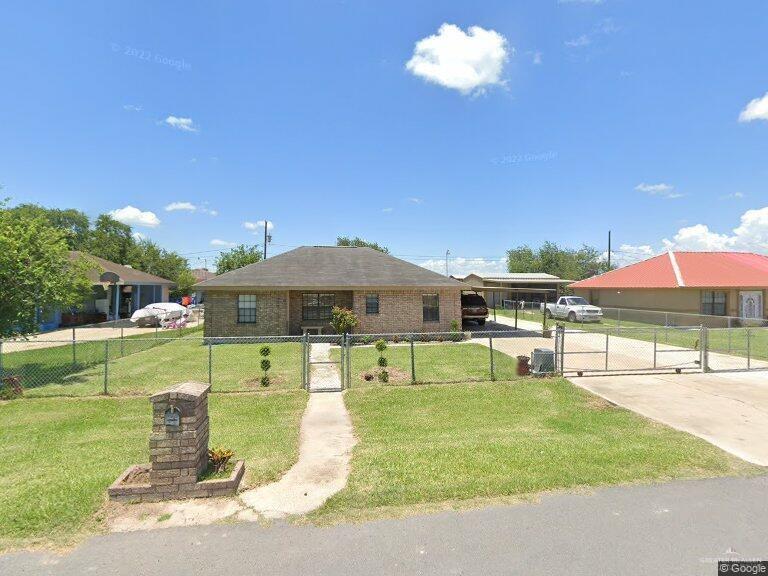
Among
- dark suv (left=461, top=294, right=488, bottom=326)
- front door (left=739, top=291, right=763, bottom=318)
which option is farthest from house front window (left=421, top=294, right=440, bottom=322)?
front door (left=739, top=291, right=763, bottom=318)

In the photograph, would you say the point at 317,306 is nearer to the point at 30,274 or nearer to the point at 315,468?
the point at 30,274

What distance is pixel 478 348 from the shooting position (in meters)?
17.1

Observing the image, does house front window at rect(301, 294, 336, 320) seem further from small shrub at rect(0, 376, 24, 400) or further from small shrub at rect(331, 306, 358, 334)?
small shrub at rect(0, 376, 24, 400)

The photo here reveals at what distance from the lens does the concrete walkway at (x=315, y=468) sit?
15.5 feet

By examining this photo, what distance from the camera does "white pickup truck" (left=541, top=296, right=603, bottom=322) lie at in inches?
1093

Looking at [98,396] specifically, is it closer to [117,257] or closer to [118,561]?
[118,561]

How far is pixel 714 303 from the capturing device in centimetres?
2792

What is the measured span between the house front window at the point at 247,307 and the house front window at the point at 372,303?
18.0ft

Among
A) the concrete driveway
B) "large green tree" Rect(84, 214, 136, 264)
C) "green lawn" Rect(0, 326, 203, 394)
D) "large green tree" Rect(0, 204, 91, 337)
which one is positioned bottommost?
"green lawn" Rect(0, 326, 203, 394)

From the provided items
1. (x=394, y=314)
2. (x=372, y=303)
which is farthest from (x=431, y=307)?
(x=372, y=303)

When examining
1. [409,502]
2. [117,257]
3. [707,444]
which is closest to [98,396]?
[409,502]

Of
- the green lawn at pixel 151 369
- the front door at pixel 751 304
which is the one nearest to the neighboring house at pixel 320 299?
the green lawn at pixel 151 369

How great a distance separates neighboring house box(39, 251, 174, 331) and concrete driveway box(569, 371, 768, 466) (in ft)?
89.8

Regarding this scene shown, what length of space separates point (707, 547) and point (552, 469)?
5.95ft
